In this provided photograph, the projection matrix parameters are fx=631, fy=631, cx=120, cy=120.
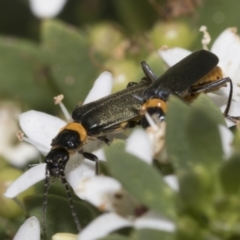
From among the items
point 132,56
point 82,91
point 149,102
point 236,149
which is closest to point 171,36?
point 132,56

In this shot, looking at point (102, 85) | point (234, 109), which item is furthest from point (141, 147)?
point (102, 85)

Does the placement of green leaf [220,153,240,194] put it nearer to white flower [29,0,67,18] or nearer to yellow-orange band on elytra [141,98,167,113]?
yellow-orange band on elytra [141,98,167,113]

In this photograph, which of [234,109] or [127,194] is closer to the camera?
[127,194]

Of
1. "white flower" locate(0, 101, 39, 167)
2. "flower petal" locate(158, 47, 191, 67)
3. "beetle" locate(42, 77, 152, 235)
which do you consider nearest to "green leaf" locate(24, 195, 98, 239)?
"beetle" locate(42, 77, 152, 235)

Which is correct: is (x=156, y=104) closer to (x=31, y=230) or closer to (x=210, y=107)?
(x=210, y=107)

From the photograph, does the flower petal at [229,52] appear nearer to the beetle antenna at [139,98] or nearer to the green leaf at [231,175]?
the beetle antenna at [139,98]

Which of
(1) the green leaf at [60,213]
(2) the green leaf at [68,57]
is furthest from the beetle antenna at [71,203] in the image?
(2) the green leaf at [68,57]

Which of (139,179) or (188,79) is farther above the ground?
(188,79)
